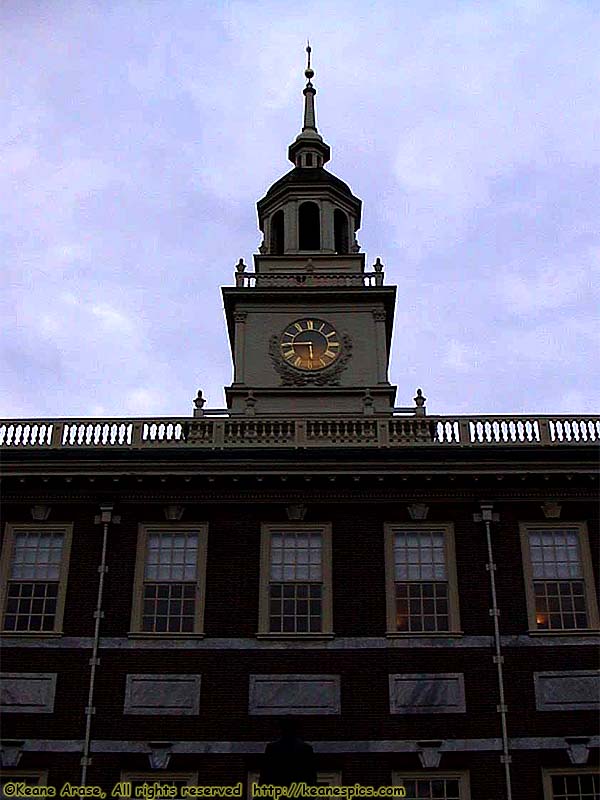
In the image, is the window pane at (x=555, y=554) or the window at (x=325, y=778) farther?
the window pane at (x=555, y=554)

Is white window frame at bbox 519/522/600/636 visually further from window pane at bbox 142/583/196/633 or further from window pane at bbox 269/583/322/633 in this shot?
window pane at bbox 142/583/196/633

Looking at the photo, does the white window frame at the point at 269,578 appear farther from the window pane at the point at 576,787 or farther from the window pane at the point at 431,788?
the window pane at the point at 576,787

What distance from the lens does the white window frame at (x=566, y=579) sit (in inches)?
903

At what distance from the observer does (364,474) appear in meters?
24.3

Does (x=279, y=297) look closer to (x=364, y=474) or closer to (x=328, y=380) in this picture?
(x=328, y=380)

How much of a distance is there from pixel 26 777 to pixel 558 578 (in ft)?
40.2

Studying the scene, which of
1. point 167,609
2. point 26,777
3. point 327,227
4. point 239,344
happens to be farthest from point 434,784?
point 327,227

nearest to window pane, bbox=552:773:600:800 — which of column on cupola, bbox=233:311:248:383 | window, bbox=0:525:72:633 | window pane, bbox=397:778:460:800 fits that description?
window pane, bbox=397:778:460:800

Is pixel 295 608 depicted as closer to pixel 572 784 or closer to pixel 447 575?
pixel 447 575

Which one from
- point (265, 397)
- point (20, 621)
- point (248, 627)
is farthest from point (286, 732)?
point (265, 397)

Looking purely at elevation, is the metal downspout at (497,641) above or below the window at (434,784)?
above

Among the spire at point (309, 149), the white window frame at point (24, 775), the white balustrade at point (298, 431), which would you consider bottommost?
the white window frame at point (24, 775)

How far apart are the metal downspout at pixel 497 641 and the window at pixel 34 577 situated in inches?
374

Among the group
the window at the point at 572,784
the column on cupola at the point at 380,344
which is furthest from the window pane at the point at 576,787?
the column on cupola at the point at 380,344
